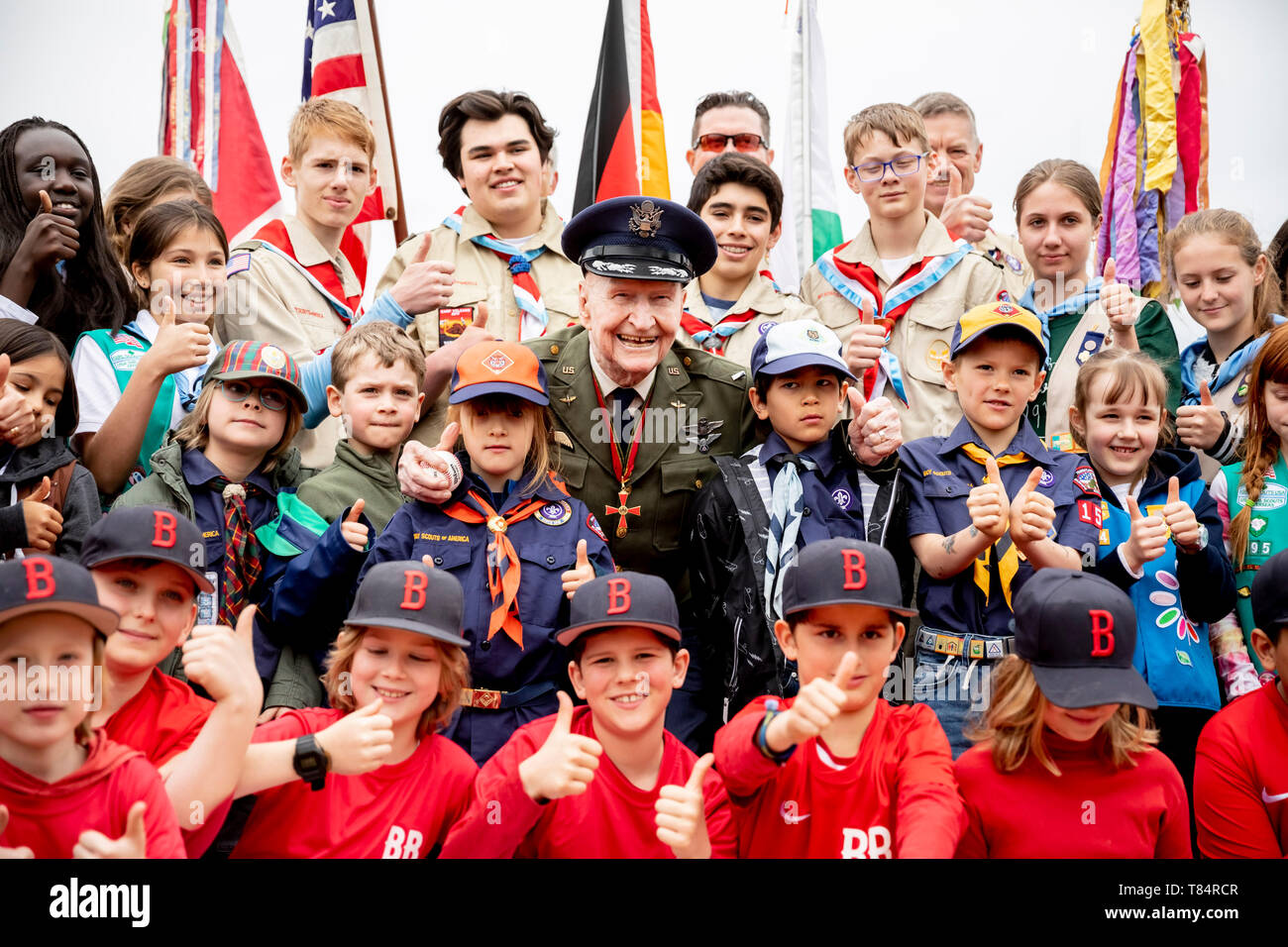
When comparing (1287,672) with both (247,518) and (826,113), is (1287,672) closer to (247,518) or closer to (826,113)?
(247,518)

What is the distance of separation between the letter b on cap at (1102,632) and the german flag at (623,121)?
4968 mm

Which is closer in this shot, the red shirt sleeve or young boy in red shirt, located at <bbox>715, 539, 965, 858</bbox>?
Result: the red shirt sleeve

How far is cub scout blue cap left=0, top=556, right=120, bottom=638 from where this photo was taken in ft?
11.8

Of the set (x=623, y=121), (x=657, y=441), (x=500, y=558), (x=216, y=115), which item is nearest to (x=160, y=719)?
(x=500, y=558)

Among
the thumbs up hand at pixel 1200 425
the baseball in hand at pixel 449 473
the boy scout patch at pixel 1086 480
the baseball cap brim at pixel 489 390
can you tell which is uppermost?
the baseball cap brim at pixel 489 390

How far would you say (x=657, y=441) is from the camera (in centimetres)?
575

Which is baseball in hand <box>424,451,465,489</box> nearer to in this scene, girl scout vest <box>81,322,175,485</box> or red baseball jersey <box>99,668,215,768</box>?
red baseball jersey <box>99,668,215,768</box>

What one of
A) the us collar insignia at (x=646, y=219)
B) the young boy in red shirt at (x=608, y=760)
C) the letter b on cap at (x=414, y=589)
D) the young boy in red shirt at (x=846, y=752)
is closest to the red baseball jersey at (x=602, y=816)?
the young boy in red shirt at (x=608, y=760)

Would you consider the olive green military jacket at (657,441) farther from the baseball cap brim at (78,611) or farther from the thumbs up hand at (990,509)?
the baseball cap brim at (78,611)

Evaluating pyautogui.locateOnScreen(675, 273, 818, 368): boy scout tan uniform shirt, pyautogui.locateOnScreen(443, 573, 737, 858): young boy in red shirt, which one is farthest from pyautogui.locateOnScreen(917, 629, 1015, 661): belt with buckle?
pyautogui.locateOnScreen(675, 273, 818, 368): boy scout tan uniform shirt

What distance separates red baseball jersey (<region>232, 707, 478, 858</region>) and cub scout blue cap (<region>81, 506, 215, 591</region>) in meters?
0.67

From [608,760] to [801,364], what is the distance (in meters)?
1.94

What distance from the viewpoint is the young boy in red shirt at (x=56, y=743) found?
355cm
